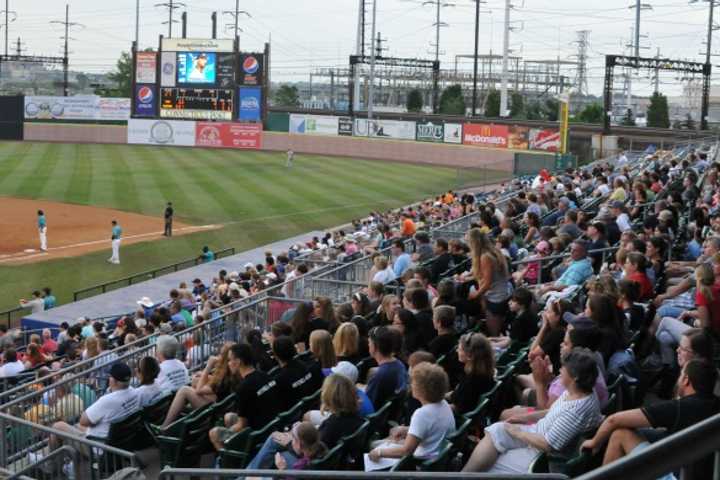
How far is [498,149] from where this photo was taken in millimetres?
60906

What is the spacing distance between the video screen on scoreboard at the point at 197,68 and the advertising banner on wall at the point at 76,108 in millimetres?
16067

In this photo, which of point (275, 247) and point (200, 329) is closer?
point (200, 329)

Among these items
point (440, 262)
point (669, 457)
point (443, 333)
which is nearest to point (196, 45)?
point (440, 262)

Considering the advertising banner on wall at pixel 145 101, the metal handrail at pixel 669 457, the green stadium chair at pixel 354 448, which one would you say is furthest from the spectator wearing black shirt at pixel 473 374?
the advertising banner on wall at pixel 145 101

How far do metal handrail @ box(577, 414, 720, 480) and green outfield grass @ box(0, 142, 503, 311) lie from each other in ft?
78.8

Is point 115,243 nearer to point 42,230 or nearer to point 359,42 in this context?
point 42,230

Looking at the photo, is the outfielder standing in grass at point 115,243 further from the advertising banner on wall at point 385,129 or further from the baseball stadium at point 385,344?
the advertising banner on wall at point 385,129

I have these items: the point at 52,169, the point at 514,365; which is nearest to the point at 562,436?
the point at 514,365

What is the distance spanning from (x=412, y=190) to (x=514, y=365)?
4179cm

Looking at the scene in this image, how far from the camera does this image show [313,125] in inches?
2793

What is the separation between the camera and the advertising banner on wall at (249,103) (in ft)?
200

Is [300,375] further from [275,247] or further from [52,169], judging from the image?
[52,169]

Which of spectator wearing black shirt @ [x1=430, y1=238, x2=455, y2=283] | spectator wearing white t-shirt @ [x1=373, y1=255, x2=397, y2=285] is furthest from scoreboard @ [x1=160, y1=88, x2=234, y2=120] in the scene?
spectator wearing white t-shirt @ [x1=373, y1=255, x2=397, y2=285]

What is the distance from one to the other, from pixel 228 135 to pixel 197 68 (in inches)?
376
